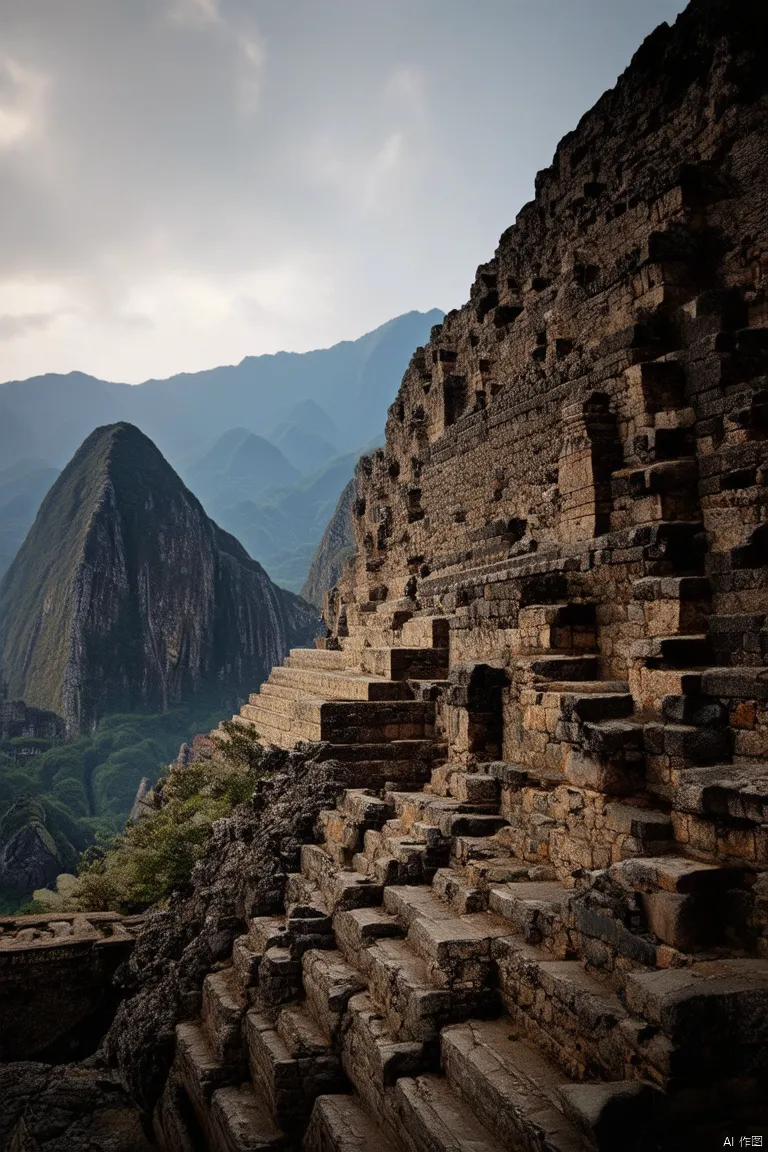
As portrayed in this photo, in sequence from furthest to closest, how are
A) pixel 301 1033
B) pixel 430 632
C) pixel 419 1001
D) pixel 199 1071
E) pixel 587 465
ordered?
pixel 430 632 < pixel 587 465 < pixel 199 1071 < pixel 301 1033 < pixel 419 1001

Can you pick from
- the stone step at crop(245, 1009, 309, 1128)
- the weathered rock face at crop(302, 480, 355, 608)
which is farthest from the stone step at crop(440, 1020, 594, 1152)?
the weathered rock face at crop(302, 480, 355, 608)

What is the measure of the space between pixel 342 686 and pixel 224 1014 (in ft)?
17.2

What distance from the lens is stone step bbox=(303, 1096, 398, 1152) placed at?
625 cm

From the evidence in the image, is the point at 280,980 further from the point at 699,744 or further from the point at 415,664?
the point at 415,664

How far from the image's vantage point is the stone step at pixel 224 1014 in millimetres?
8594

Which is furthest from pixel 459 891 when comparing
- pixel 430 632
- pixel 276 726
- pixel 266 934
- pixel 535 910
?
Answer: pixel 276 726

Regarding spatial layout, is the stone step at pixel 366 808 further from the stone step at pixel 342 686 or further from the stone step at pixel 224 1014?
the stone step at pixel 224 1014

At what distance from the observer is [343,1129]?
21.3 ft

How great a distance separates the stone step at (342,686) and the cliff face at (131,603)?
213 ft

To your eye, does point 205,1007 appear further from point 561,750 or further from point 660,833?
point 660,833

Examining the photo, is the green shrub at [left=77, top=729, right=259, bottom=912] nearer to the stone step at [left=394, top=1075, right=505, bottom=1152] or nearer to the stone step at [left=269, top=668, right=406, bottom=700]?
the stone step at [left=269, top=668, right=406, bottom=700]

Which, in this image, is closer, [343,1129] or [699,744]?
[343,1129]

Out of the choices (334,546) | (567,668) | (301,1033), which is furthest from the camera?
(334,546)

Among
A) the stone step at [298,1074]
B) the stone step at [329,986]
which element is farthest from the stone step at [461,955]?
the stone step at [298,1074]
